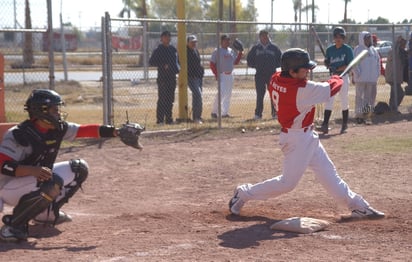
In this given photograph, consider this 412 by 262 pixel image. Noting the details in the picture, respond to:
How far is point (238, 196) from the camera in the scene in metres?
7.38

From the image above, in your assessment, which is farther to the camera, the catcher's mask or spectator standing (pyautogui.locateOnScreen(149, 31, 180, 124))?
spectator standing (pyautogui.locateOnScreen(149, 31, 180, 124))

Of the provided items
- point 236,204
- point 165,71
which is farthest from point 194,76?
point 236,204

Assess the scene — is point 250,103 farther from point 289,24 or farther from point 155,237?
point 155,237

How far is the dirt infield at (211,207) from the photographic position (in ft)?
19.9

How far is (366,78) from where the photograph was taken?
15609 millimetres

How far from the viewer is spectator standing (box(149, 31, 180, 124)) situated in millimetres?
14586

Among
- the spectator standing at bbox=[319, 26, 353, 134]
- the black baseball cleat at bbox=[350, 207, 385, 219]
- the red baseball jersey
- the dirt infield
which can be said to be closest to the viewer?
the dirt infield

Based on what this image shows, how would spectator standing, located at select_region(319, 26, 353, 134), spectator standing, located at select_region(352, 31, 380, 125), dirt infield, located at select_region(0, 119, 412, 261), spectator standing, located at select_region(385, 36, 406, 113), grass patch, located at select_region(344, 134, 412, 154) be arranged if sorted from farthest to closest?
1. spectator standing, located at select_region(385, 36, 406, 113)
2. spectator standing, located at select_region(352, 31, 380, 125)
3. spectator standing, located at select_region(319, 26, 353, 134)
4. grass patch, located at select_region(344, 134, 412, 154)
5. dirt infield, located at select_region(0, 119, 412, 261)

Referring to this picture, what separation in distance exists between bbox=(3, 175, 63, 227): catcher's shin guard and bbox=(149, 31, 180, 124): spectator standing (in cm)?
825

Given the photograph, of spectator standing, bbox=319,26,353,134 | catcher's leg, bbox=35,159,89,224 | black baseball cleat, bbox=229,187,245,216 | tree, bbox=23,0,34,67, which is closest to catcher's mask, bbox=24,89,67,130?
catcher's leg, bbox=35,159,89,224

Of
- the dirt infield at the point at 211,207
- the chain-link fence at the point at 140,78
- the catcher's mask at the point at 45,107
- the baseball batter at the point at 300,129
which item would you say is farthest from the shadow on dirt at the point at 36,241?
the chain-link fence at the point at 140,78

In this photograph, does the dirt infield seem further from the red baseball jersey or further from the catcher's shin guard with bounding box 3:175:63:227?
the red baseball jersey

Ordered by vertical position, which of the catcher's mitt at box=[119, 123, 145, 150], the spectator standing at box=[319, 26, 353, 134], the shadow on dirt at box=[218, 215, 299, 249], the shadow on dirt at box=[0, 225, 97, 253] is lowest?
the shadow on dirt at box=[0, 225, 97, 253]

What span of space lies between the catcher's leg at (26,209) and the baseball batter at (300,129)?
1927 millimetres
